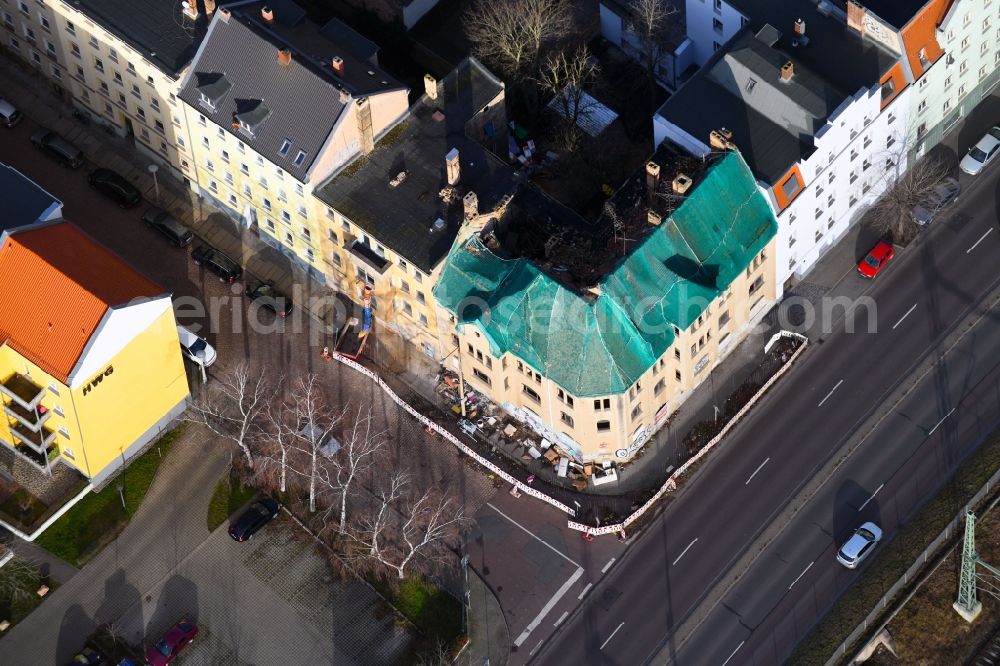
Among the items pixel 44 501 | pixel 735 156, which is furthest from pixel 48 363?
pixel 735 156

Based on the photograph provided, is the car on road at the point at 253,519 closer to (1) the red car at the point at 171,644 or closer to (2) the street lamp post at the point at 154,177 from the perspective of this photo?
(1) the red car at the point at 171,644

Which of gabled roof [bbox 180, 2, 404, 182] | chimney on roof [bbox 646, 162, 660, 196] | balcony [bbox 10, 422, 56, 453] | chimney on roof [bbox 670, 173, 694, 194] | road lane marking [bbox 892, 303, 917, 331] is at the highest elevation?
chimney on roof [bbox 670, 173, 694, 194]

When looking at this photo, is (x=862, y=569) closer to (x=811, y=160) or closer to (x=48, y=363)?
(x=811, y=160)

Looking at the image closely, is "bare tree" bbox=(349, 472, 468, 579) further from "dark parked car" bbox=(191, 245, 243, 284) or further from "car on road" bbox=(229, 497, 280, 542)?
"dark parked car" bbox=(191, 245, 243, 284)

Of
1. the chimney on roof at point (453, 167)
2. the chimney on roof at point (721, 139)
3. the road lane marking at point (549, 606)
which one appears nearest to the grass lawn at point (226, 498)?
the road lane marking at point (549, 606)

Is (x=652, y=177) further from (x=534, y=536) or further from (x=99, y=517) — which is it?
(x=99, y=517)

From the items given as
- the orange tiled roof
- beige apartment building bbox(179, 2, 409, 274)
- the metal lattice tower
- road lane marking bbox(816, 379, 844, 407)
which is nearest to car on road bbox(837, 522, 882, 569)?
the metal lattice tower
